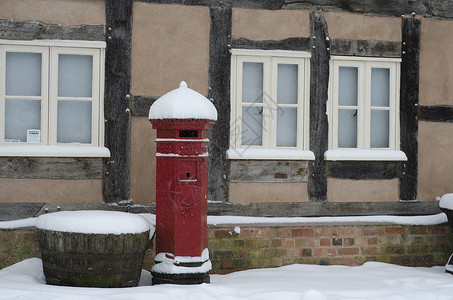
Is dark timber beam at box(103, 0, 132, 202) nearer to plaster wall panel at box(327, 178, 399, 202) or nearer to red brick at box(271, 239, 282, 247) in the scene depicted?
red brick at box(271, 239, 282, 247)

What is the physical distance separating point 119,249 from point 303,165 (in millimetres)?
2415

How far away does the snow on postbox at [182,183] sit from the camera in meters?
4.94

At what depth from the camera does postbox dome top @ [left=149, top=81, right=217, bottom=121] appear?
4887 mm

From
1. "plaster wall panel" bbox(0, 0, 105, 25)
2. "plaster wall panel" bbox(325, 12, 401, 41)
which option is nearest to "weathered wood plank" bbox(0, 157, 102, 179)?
"plaster wall panel" bbox(0, 0, 105, 25)

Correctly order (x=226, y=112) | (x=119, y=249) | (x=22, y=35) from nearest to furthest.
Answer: (x=119, y=249)
(x=22, y=35)
(x=226, y=112)

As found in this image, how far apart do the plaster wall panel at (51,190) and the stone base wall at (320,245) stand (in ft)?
1.16

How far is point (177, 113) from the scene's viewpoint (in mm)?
4875

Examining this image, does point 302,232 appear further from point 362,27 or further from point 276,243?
point 362,27

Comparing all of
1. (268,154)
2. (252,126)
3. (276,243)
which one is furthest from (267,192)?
(252,126)

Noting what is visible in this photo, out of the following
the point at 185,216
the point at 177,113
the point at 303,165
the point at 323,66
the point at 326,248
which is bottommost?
the point at 326,248

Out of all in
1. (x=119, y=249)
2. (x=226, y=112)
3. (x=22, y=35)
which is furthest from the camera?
(x=226, y=112)

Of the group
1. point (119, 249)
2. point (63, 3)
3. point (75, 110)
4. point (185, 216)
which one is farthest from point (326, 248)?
point (63, 3)

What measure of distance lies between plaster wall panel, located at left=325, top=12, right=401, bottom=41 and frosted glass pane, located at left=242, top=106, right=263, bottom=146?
4.13 ft

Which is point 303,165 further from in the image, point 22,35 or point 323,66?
point 22,35
